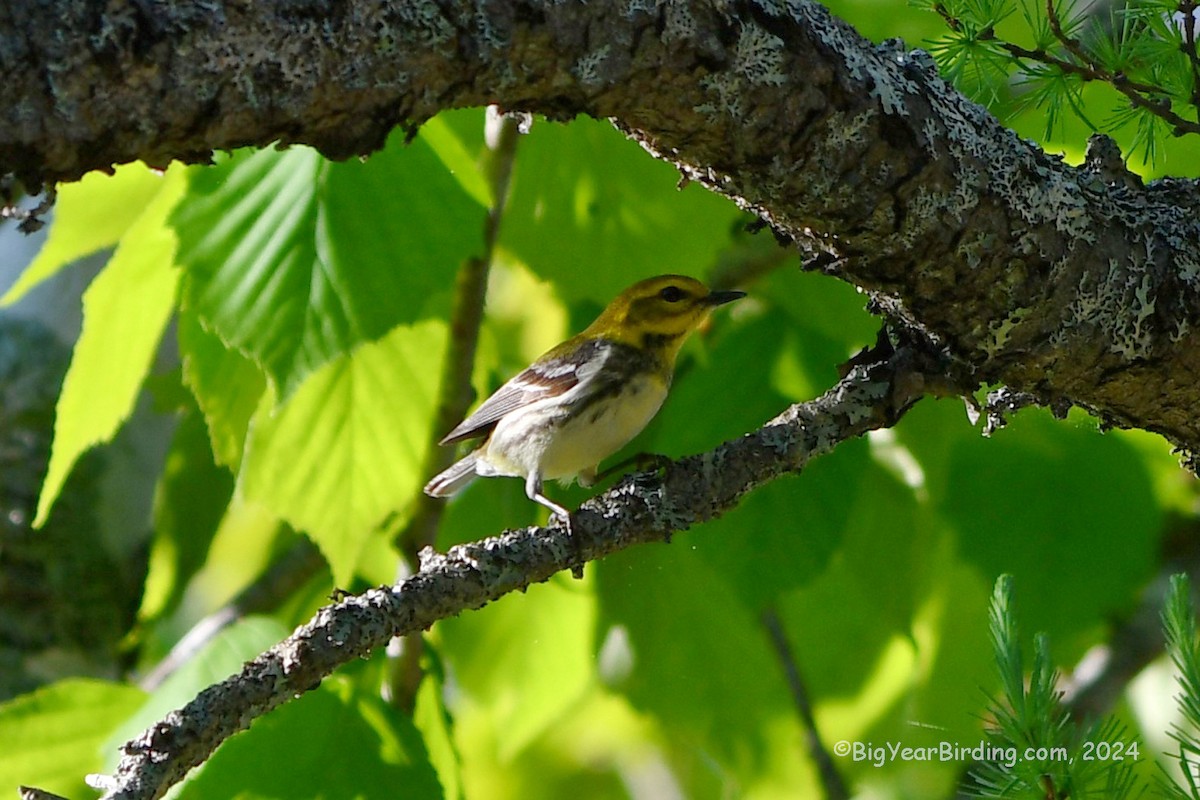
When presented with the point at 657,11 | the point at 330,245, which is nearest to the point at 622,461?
the point at 330,245

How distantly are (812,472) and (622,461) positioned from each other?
0.56m

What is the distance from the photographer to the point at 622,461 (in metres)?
A: 2.89

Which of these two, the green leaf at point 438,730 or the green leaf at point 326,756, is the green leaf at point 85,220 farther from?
the green leaf at point 438,730

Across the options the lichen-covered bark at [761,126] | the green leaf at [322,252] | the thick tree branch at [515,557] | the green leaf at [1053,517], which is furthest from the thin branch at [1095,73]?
the green leaf at [1053,517]

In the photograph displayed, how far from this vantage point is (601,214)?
2.46m

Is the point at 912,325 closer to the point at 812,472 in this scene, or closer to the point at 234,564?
the point at 812,472

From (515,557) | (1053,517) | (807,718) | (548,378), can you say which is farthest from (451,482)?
(515,557)

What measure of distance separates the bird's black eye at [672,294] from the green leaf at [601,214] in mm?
471

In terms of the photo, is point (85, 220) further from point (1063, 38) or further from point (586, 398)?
point (1063, 38)

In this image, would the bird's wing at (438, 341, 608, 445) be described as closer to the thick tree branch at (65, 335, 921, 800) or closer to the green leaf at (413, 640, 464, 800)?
the green leaf at (413, 640, 464, 800)

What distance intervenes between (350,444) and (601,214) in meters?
0.68

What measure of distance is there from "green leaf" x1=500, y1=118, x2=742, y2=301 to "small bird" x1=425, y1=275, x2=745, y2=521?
0.24m

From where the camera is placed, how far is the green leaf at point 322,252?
2068 millimetres

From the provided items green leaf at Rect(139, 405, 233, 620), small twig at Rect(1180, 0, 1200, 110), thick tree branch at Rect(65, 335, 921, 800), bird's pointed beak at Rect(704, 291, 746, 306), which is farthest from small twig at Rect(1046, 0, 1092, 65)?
green leaf at Rect(139, 405, 233, 620)
